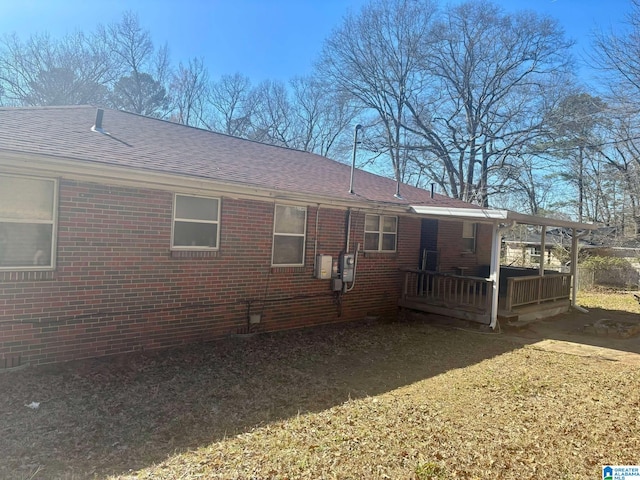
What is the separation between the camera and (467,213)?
9.21 meters

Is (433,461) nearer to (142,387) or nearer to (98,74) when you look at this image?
(142,387)

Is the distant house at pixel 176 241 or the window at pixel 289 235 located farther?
the window at pixel 289 235

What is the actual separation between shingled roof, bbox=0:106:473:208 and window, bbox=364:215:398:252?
507 millimetres

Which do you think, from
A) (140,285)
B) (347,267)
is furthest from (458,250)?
(140,285)

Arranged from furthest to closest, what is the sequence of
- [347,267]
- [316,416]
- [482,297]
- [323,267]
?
[482,297] → [347,267] → [323,267] → [316,416]

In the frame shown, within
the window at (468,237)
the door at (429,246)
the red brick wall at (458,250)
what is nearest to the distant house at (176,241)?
the door at (429,246)

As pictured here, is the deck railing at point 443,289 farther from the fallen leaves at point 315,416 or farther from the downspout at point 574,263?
the downspout at point 574,263

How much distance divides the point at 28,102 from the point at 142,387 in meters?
24.2

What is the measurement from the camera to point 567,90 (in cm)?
2384

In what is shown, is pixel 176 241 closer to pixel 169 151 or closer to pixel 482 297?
pixel 169 151

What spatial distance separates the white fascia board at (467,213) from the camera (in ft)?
28.6

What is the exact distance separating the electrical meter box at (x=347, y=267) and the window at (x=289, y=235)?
3.26 feet

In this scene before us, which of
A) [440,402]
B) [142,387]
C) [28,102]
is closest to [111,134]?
[142,387]

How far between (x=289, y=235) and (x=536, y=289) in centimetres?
642
